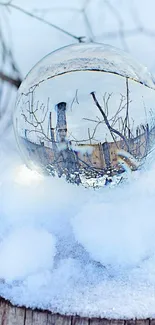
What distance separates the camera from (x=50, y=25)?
1.68 m

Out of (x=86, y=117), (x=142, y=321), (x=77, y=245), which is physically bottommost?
(x=142, y=321)

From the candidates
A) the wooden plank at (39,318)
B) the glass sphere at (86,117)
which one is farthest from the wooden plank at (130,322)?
the glass sphere at (86,117)

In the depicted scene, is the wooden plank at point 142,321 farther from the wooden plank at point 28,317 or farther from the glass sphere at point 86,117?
the glass sphere at point 86,117

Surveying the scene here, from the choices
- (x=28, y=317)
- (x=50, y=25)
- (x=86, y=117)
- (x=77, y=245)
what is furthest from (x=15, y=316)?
(x=50, y=25)

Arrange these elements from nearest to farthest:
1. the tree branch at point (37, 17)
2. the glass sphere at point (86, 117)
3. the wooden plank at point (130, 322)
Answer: the wooden plank at point (130, 322) → the glass sphere at point (86, 117) → the tree branch at point (37, 17)

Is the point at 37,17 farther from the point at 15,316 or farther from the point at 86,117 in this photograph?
the point at 15,316

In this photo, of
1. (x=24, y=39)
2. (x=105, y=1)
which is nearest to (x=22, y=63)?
(x=24, y=39)

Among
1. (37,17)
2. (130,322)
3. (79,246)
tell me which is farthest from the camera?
(37,17)

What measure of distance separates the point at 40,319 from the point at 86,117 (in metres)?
0.35

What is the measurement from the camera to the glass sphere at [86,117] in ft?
3.43

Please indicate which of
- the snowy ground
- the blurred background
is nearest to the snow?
the snowy ground

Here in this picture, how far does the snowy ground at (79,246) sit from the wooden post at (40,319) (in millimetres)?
11

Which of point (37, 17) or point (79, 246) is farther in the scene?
point (37, 17)

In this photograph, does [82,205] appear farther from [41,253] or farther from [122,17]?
[122,17]
